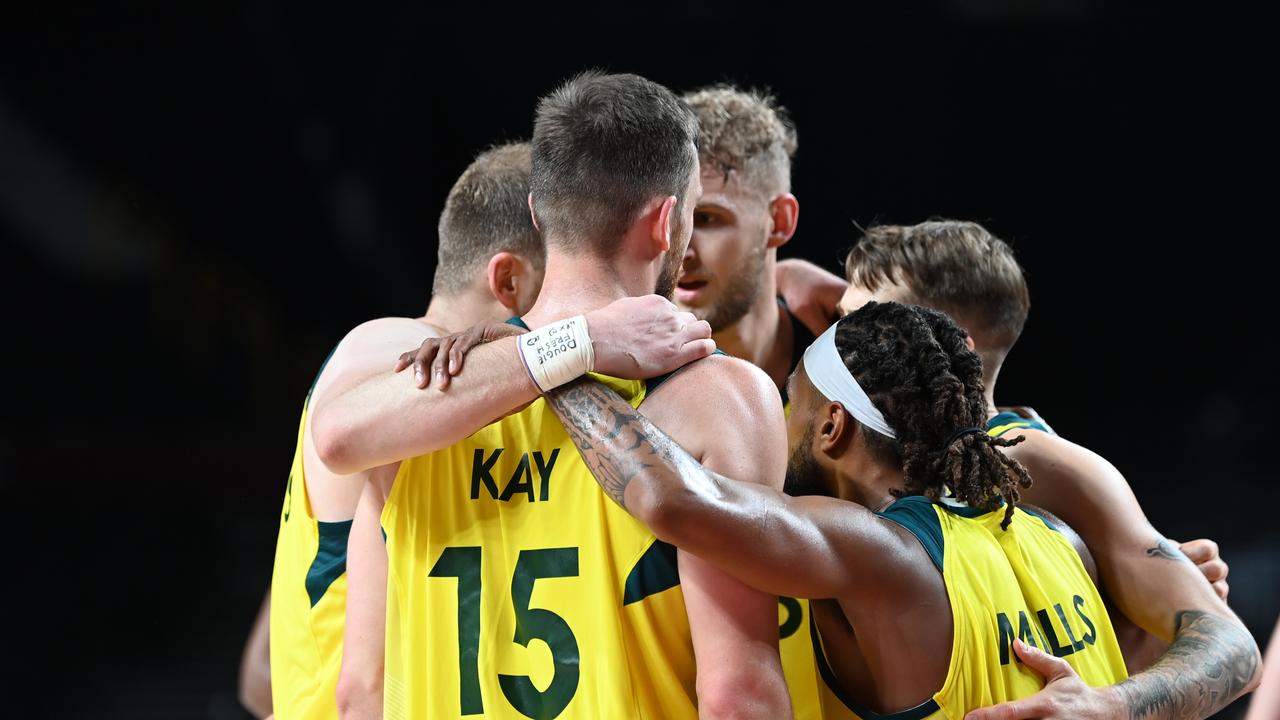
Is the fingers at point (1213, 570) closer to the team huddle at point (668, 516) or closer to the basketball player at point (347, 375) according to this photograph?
the team huddle at point (668, 516)

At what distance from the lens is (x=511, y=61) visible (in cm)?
588

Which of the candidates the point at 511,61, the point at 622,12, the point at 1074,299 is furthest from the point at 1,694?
the point at 1074,299

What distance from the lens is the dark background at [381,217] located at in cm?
546

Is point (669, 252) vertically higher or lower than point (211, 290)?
lower

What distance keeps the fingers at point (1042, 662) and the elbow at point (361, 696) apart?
3.62 ft

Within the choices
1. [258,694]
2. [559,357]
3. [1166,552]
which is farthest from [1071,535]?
[258,694]

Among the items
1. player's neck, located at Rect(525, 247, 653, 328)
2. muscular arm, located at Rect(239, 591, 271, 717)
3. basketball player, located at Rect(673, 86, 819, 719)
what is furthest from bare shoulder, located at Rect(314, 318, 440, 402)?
muscular arm, located at Rect(239, 591, 271, 717)

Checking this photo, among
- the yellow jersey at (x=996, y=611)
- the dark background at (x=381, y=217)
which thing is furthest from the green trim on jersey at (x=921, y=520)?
the dark background at (x=381, y=217)

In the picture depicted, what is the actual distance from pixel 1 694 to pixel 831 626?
4.85 meters

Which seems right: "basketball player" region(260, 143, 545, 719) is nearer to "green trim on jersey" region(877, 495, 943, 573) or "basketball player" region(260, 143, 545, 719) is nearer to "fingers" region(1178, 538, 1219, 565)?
"green trim on jersey" region(877, 495, 943, 573)

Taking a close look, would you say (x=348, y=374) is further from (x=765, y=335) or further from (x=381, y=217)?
(x=381, y=217)

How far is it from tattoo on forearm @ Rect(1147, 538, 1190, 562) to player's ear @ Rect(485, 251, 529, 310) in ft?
4.66

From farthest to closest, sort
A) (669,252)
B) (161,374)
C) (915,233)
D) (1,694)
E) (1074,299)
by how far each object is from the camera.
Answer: (1074,299) → (161,374) → (1,694) → (915,233) → (669,252)

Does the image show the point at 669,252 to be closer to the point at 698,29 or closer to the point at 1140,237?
the point at 698,29
